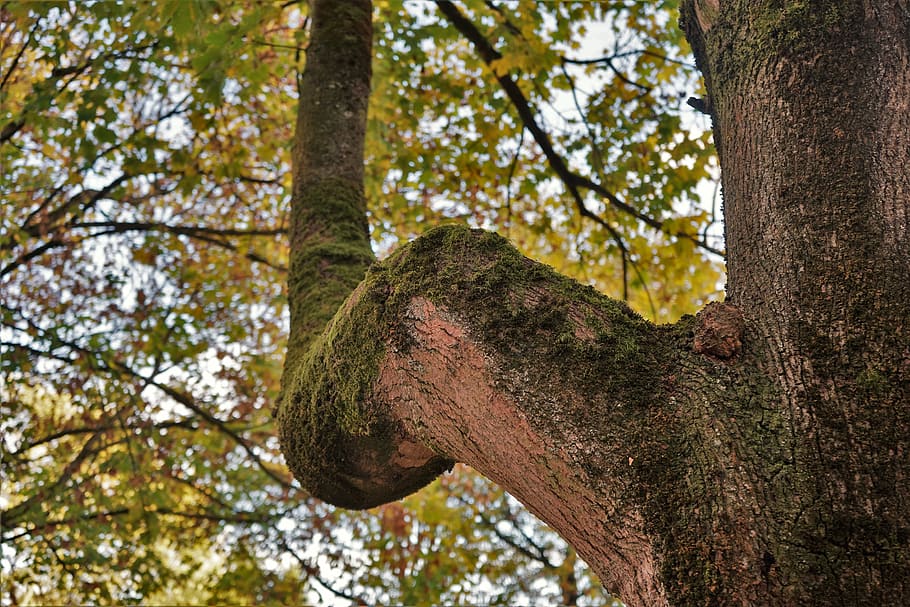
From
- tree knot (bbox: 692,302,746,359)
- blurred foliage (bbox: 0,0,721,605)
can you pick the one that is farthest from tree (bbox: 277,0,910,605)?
blurred foliage (bbox: 0,0,721,605)

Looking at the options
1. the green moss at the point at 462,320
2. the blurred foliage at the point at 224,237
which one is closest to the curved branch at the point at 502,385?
the green moss at the point at 462,320

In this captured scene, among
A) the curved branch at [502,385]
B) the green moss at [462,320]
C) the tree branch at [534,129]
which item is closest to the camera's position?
the curved branch at [502,385]

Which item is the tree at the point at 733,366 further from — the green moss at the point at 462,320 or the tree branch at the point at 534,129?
the tree branch at the point at 534,129

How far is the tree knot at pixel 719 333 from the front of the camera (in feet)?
5.62

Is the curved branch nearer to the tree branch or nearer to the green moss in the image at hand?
the green moss

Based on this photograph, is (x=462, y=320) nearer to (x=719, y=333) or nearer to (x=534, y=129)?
(x=719, y=333)

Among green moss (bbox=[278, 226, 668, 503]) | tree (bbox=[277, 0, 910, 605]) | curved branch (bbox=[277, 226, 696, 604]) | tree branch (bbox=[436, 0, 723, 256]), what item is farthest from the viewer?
tree branch (bbox=[436, 0, 723, 256])

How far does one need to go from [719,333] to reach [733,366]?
0.25ft

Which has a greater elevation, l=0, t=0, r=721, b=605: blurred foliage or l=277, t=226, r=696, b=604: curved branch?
l=0, t=0, r=721, b=605: blurred foliage

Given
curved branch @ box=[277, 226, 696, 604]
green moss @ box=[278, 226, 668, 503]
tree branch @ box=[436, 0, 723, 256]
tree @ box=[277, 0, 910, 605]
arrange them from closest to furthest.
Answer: tree @ box=[277, 0, 910, 605]
curved branch @ box=[277, 226, 696, 604]
green moss @ box=[278, 226, 668, 503]
tree branch @ box=[436, 0, 723, 256]

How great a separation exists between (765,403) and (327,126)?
8.37ft

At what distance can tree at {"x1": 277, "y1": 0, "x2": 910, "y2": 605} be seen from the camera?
147 centimetres

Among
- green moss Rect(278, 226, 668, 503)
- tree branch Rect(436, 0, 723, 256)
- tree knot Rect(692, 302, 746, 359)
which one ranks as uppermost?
tree branch Rect(436, 0, 723, 256)

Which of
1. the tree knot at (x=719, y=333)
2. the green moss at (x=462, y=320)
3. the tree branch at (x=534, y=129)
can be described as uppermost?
the tree branch at (x=534, y=129)
